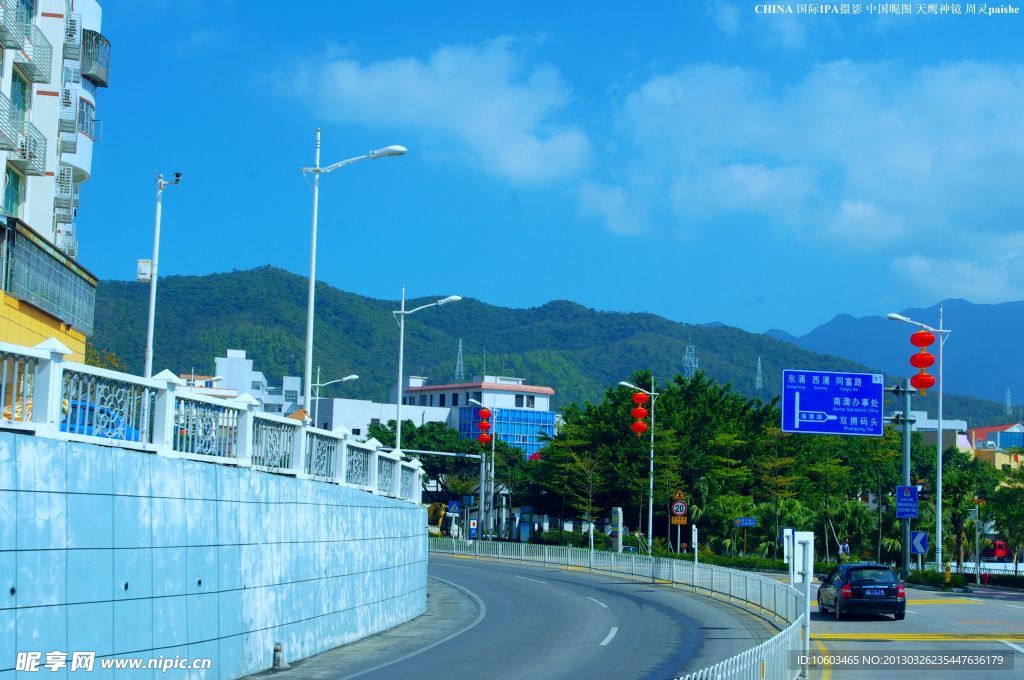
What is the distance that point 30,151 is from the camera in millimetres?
29328

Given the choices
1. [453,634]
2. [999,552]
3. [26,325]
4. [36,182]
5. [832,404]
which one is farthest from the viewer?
[999,552]

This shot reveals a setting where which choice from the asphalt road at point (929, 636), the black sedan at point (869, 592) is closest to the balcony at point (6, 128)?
the asphalt road at point (929, 636)

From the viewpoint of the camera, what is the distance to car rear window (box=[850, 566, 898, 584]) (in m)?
27.2

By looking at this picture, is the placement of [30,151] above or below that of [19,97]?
below

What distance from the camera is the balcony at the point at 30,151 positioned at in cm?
2878

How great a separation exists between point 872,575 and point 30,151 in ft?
78.6

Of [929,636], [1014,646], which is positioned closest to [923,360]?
[929,636]

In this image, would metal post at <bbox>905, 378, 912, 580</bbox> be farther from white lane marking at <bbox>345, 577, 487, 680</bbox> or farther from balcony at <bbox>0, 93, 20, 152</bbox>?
balcony at <bbox>0, 93, 20, 152</bbox>

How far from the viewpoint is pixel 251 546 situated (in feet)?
55.4

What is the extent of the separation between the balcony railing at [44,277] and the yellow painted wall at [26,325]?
15cm

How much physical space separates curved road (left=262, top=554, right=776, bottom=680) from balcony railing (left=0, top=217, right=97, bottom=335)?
1058 cm

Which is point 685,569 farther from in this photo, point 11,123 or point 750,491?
point 750,491

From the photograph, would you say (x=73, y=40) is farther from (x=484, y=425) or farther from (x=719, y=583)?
(x=719, y=583)

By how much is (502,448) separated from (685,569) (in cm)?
6662
